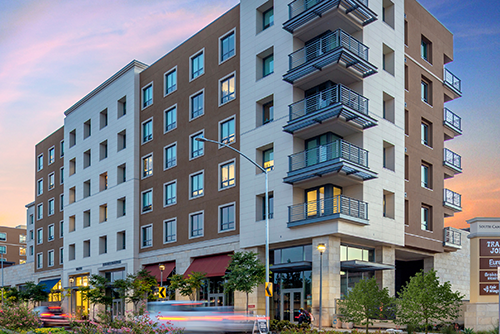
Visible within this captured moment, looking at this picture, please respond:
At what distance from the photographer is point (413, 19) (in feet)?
144

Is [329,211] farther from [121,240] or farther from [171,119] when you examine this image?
[121,240]

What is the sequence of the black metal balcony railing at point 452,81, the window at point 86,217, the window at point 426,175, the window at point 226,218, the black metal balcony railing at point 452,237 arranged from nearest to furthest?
the window at point 226,218
the window at point 426,175
the black metal balcony railing at point 452,237
the black metal balcony railing at point 452,81
the window at point 86,217

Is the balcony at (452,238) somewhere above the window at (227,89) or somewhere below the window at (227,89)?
below

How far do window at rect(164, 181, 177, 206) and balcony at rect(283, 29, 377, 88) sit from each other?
55.5 feet

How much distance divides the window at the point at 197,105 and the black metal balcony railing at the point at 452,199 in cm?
2149

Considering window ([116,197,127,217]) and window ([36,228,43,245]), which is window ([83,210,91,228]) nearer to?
window ([116,197,127,217])

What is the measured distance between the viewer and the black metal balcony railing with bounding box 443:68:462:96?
4773 centimetres

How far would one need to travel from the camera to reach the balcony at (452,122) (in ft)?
154

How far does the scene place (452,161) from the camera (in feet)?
156

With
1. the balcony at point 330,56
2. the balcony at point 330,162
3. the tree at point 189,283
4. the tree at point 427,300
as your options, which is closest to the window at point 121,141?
the tree at point 189,283

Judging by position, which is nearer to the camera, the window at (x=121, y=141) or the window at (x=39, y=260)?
the window at (x=121, y=141)

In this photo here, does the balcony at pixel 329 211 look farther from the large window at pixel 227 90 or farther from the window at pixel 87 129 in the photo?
the window at pixel 87 129

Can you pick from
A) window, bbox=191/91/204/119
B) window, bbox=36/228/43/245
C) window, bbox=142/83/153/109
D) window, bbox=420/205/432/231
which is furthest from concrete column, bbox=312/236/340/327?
window, bbox=36/228/43/245

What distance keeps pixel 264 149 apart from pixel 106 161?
83.1 ft
